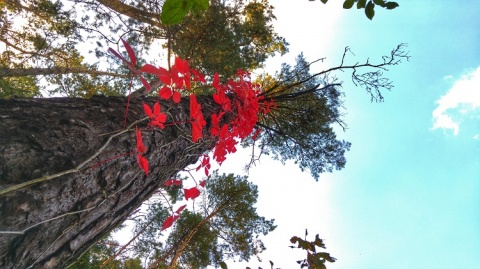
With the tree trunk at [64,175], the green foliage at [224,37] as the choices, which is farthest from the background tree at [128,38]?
the tree trunk at [64,175]

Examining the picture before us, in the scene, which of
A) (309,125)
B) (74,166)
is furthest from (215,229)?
(74,166)

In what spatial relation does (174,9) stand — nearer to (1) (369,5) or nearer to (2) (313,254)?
(1) (369,5)

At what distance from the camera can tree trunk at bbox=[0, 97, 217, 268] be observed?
1.00 metres

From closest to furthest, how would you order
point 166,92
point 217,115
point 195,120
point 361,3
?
1. point 361,3
2. point 166,92
3. point 195,120
4. point 217,115

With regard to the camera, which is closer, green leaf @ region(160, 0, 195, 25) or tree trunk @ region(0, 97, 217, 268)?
green leaf @ region(160, 0, 195, 25)

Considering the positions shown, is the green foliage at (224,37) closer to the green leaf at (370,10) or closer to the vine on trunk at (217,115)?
the vine on trunk at (217,115)

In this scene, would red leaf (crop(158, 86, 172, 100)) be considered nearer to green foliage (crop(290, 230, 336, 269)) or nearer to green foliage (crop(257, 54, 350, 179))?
green foliage (crop(290, 230, 336, 269))

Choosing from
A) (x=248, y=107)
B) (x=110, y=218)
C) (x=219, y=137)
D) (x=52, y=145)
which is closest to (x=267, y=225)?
(x=248, y=107)

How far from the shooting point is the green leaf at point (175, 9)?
0.65m

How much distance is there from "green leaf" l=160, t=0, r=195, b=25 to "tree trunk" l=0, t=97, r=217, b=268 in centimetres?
66

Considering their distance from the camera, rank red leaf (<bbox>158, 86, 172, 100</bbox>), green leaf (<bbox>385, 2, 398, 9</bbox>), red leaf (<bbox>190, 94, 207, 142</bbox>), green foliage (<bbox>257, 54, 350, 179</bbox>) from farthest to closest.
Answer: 1. green foliage (<bbox>257, 54, 350, 179</bbox>)
2. red leaf (<bbox>190, 94, 207, 142</bbox>)
3. red leaf (<bbox>158, 86, 172, 100</bbox>)
4. green leaf (<bbox>385, 2, 398, 9</bbox>)

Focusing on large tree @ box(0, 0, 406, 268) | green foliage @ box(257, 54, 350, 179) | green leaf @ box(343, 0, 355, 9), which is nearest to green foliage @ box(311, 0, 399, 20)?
green leaf @ box(343, 0, 355, 9)

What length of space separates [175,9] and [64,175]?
33.1 inches

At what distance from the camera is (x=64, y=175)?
1.18 m
